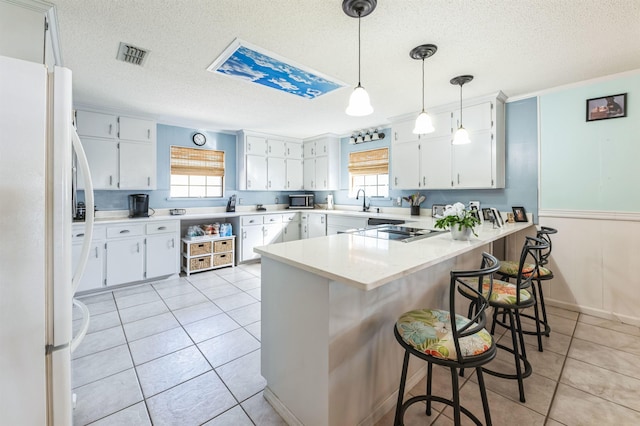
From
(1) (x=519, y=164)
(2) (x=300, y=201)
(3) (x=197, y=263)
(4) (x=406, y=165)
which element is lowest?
(3) (x=197, y=263)

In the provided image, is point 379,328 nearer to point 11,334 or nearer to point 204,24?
point 11,334

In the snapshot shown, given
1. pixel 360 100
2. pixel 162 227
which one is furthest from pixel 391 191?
pixel 162 227

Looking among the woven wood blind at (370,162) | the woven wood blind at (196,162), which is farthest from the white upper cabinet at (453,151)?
the woven wood blind at (196,162)

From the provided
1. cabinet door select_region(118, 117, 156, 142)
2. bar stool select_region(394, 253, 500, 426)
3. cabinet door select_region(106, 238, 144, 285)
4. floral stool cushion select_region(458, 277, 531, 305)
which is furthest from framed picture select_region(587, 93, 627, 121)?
cabinet door select_region(106, 238, 144, 285)

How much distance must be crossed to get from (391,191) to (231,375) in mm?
3745

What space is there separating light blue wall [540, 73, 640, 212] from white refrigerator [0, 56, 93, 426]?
163 inches

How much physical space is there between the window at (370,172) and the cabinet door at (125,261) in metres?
3.69

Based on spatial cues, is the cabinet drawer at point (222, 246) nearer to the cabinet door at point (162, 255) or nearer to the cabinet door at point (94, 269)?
the cabinet door at point (162, 255)

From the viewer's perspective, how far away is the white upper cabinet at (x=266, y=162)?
5.19 metres

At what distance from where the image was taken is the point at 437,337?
135cm

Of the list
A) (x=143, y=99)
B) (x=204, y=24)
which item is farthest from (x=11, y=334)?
(x=143, y=99)

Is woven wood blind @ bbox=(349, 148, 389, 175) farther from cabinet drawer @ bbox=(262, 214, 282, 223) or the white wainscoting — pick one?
the white wainscoting

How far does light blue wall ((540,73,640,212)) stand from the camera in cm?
273

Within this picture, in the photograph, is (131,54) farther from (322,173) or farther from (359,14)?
(322,173)
